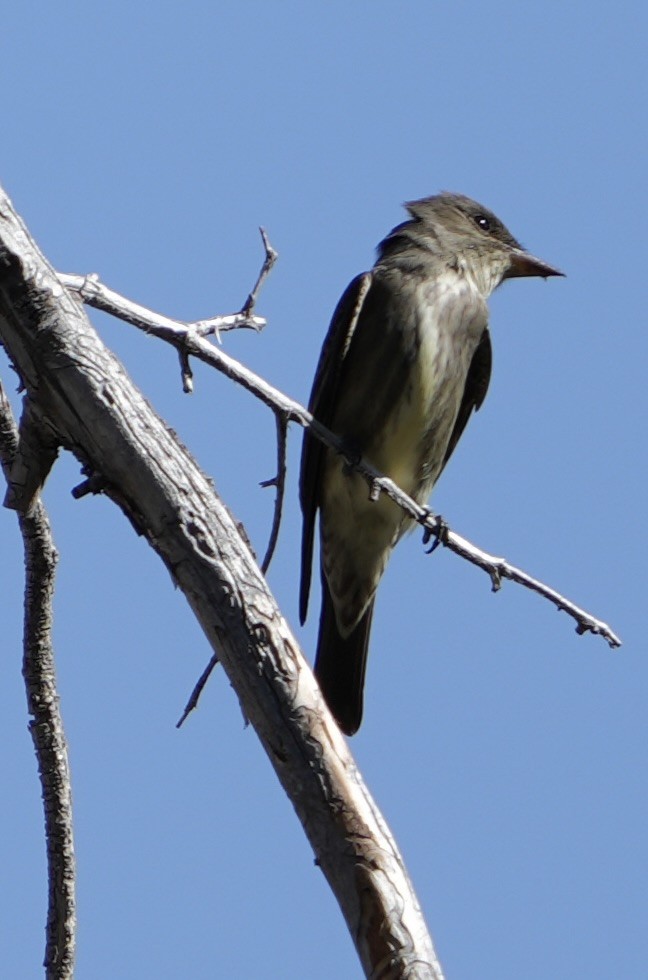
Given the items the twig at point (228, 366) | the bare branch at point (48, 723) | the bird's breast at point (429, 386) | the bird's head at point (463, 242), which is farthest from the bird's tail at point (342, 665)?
the bare branch at point (48, 723)

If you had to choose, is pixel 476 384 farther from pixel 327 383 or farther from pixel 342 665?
pixel 342 665

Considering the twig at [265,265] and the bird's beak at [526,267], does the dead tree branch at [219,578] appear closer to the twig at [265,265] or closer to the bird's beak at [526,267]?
the twig at [265,265]

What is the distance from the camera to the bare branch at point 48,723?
3.67 meters

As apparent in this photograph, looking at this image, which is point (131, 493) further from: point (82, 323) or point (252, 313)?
point (252, 313)

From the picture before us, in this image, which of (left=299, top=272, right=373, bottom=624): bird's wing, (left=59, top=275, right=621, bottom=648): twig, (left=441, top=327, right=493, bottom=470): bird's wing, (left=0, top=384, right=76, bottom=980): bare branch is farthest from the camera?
(left=441, top=327, right=493, bottom=470): bird's wing

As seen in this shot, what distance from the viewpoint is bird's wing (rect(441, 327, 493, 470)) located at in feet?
21.2

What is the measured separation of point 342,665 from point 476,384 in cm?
141

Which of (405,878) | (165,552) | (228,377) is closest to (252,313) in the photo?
(228,377)

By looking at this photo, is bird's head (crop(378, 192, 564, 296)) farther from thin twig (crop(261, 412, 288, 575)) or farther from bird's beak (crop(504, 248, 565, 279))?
thin twig (crop(261, 412, 288, 575))

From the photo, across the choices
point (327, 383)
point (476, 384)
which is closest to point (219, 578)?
point (327, 383)

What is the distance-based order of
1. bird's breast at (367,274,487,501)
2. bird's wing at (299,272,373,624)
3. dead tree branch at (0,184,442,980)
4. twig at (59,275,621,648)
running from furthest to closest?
bird's wing at (299,272,373,624)
bird's breast at (367,274,487,501)
twig at (59,275,621,648)
dead tree branch at (0,184,442,980)

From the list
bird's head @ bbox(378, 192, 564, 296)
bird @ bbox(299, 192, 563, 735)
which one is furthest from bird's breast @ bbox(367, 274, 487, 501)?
bird's head @ bbox(378, 192, 564, 296)

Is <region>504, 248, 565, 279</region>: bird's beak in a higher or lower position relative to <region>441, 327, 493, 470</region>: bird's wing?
higher

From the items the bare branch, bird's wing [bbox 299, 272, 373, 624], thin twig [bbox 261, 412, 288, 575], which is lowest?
the bare branch
